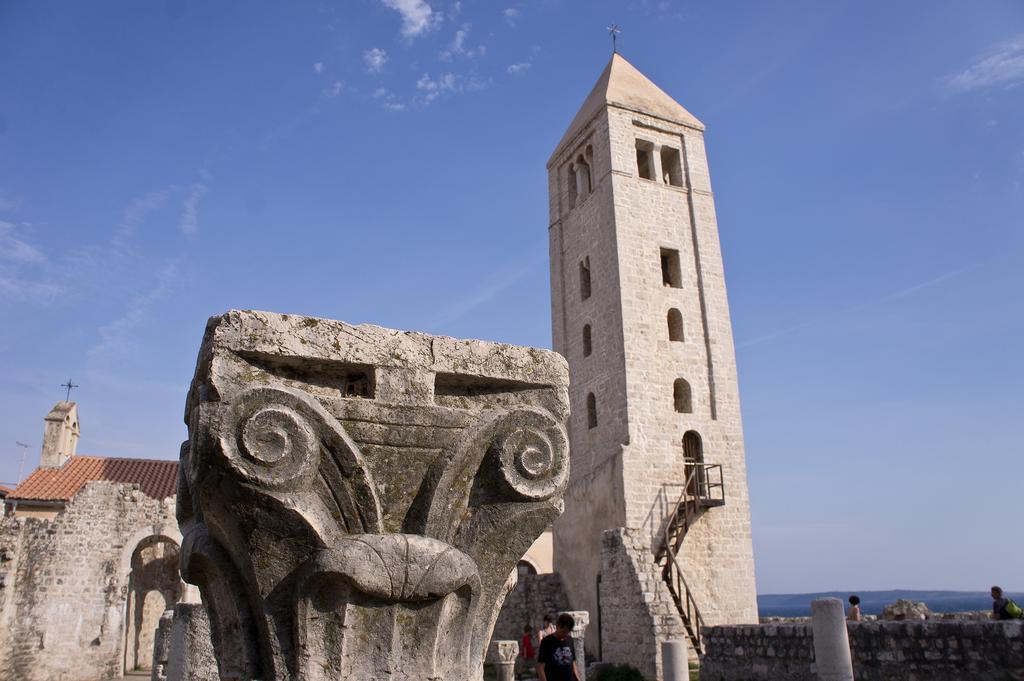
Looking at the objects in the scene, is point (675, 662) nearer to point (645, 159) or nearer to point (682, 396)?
point (682, 396)

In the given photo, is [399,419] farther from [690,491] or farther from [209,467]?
[690,491]

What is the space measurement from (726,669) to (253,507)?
12298 mm

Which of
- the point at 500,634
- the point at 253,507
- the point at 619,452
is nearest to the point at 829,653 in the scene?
the point at 253,507

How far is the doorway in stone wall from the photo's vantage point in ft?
70.2

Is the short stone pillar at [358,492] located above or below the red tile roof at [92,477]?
below

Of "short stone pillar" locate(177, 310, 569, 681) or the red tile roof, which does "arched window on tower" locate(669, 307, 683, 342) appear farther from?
"short stone pillar" locate(177, 310, 569, 681)

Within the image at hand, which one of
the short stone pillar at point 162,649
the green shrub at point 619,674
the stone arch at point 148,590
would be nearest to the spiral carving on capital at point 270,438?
the short stone pillar at point 162,649

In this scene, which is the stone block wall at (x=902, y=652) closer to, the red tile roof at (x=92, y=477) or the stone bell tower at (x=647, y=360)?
the stone bell tower at (x=647, y=360)

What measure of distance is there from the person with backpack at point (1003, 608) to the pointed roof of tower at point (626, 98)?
660 inches

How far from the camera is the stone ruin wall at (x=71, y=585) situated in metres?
17.7

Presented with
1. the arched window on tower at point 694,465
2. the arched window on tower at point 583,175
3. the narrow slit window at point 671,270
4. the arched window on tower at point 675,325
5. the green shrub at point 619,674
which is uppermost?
the arched window on tower at point 583,175

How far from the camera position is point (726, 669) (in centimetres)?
1314

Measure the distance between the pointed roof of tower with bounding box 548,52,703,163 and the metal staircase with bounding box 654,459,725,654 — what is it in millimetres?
10978

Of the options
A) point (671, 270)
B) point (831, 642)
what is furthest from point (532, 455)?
point (671, 270)
